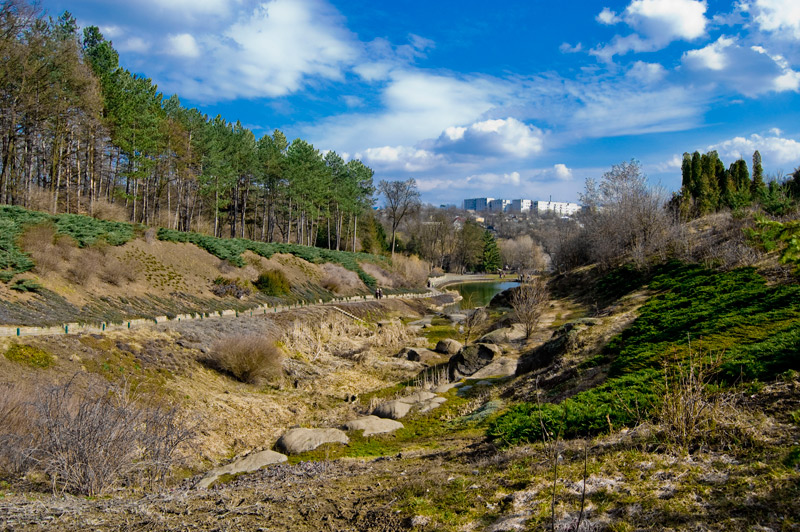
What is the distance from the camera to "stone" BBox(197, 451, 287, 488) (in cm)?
811

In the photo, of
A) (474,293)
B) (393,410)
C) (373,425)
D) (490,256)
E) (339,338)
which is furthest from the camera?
(490,256)

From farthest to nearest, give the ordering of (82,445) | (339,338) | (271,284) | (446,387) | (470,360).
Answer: (271,284) → (339,338) → (470,360) → (446,387) → (82,445)

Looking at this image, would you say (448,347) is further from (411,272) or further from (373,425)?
(411,272)

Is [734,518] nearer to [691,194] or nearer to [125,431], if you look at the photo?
[125,431]

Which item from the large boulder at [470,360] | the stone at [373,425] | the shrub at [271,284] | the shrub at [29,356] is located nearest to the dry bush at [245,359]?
the shrub at [29,356]

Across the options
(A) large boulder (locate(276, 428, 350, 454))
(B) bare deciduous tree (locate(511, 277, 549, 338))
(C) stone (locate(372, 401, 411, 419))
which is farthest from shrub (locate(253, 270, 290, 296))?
(A) large boulder (locate(276, 428, 350, 454))

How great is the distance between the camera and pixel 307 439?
1070 cm

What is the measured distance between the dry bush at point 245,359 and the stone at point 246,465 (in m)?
5.77

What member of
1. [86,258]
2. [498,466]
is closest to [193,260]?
[86,258]

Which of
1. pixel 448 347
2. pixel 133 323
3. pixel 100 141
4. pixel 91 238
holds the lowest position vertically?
pixel 448 347

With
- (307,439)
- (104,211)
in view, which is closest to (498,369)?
(307,439)

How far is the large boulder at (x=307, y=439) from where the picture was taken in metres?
10.4

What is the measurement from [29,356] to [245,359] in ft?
17.9

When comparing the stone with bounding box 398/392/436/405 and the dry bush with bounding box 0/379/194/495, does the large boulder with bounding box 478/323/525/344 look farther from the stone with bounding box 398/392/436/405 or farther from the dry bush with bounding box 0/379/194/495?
the dry bush with bounding box 0/379/194/495
